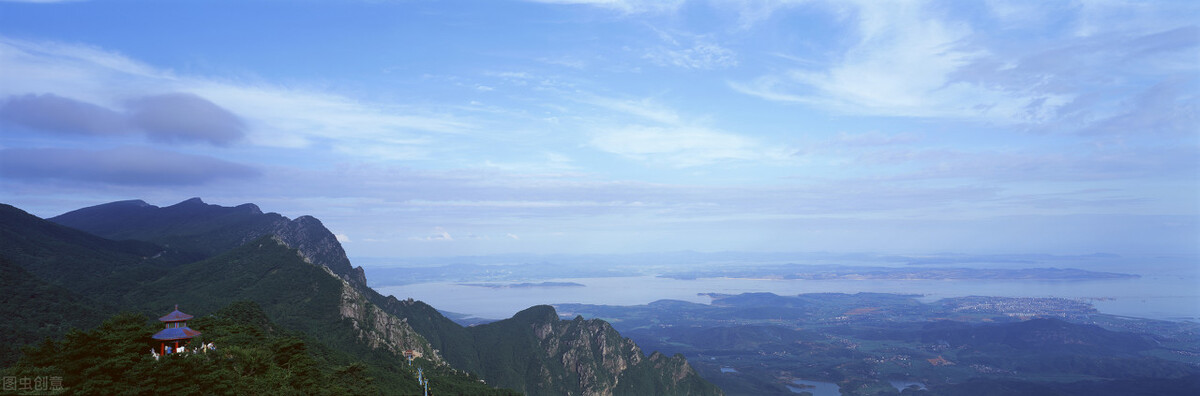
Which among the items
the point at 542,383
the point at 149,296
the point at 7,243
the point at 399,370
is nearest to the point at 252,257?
the point at 149,296

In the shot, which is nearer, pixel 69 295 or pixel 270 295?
pixel 69 295

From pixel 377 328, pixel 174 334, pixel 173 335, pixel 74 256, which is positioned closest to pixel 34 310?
pixel 377 328

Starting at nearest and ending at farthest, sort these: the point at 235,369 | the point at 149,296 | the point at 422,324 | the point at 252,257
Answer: the point at 235,369 → the point at 149,296 → the point at 252,257 → the point at 422,324

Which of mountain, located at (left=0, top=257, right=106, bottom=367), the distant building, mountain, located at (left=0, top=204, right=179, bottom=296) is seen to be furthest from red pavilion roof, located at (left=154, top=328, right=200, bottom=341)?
mountain, located at (left=0, top=204, right=179, bottom=296)

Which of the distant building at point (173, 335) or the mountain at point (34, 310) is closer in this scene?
the distant building at point (173, 335)

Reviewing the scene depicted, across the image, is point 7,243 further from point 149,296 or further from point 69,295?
point 69,295

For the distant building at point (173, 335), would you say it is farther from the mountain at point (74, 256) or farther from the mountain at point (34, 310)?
the mountain at point (74, 256)

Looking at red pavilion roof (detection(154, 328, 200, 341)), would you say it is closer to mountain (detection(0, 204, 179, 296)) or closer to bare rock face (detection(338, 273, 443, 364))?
bare rock face (detection(338, 273, 443, 364))

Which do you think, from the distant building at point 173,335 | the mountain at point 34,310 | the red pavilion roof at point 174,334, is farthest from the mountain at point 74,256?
the red pavilion roof at point 174,334

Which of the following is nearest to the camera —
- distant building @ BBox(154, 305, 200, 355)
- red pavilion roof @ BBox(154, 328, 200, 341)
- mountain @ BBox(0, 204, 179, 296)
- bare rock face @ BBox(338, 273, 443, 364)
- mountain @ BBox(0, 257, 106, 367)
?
red pavilion roof @ BBox(154, 328, 200, 341)

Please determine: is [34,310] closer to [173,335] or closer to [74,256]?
[173,335]

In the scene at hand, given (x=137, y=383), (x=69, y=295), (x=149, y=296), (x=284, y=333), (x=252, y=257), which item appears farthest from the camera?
(x=252, y=257)
